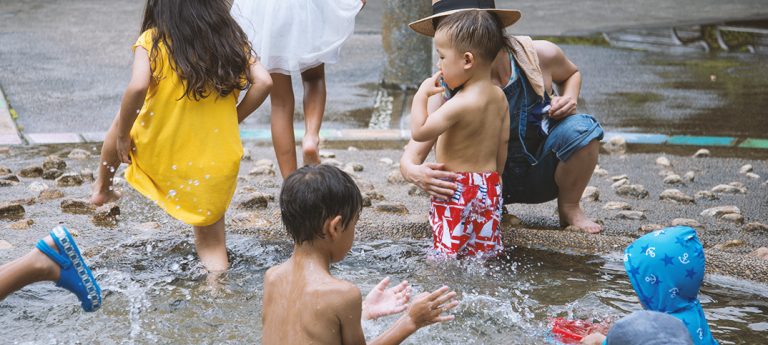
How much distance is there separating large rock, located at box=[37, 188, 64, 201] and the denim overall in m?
2.21

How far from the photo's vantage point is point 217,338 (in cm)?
308

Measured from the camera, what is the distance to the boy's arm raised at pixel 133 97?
3428 mm

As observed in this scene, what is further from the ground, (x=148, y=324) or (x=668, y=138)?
(x=148, y=324)

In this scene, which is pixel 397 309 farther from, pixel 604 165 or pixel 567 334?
pixel 604 165

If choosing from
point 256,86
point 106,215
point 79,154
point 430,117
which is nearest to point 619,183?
point 430,117

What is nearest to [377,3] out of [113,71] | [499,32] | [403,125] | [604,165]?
[113,71]

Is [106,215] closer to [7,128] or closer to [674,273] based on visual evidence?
[674,273]

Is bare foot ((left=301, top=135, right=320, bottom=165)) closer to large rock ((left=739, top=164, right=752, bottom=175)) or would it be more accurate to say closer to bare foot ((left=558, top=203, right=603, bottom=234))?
bare foot ((left=558, top=203, right=603, bottom=234))

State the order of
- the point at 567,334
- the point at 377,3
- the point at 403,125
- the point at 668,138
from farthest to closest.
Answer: the point at 377,3 → the point at 403,125 → the point at 668,138 → the point at 567,334

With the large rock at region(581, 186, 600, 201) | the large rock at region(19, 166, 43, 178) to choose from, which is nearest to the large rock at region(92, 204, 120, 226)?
the large rock at region(19, 166, 43, 178)

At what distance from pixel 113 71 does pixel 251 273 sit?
5.62 m

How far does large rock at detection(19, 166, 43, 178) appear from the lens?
5199 mm

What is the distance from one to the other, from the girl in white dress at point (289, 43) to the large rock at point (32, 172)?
158 centimetres

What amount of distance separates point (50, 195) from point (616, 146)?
11.8 feet
